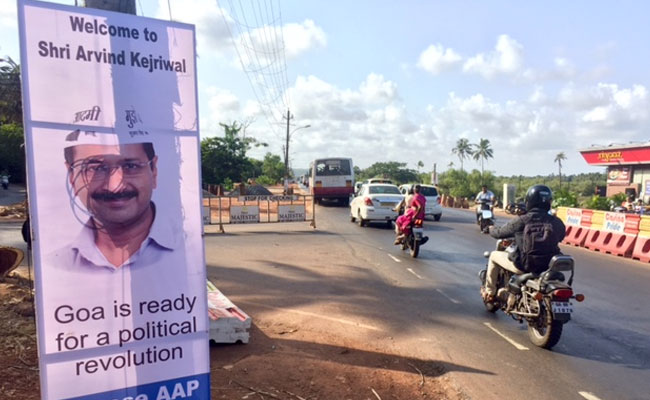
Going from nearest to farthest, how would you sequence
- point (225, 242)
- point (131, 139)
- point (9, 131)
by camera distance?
1. point (131, 139)
2. point (225, 242)
3. point (9, 131)

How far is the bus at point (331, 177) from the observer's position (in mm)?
32281

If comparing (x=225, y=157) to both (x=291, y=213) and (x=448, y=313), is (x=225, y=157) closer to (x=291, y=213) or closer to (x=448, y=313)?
(x=291, y=213)

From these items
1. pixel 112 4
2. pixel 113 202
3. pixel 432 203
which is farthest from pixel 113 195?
pixel 432 203

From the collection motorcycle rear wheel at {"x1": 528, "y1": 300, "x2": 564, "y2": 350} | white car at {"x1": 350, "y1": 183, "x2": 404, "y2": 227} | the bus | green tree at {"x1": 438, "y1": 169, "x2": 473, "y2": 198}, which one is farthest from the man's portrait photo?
green tree at {"x1": 438, "y1": 169, "x2": 473, "y2": 198}

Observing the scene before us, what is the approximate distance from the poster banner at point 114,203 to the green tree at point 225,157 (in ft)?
135

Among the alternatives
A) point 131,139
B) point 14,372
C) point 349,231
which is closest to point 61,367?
point 131,139

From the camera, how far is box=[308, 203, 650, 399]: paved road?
15.0ft

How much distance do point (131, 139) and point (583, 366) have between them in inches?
190

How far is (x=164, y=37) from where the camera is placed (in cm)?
293

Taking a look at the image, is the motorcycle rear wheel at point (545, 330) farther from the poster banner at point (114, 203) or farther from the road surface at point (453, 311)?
the poster banner at point (114, 203)

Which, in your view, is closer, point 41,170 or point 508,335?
point 41,170

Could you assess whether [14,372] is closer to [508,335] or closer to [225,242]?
[508,335]

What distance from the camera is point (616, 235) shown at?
45.1 feet

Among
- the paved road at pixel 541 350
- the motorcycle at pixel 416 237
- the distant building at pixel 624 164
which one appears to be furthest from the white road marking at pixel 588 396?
the distant building at pixel 624 164
